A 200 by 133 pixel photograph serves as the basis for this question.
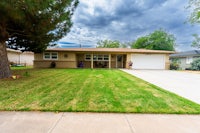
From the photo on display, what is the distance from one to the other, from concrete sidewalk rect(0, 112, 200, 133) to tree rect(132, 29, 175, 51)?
35.8m

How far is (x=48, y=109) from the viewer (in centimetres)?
323

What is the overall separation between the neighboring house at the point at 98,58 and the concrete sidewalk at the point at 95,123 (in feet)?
44.9

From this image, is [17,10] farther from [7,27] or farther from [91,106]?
[91,106]

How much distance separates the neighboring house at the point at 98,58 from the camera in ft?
54.6

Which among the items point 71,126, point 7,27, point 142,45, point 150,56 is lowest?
point 71,126

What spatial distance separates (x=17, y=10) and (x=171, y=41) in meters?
41.5

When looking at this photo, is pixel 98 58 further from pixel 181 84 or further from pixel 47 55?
pixel 181 84

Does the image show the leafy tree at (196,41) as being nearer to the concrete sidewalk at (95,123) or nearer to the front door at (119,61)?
the front door at (119,61)

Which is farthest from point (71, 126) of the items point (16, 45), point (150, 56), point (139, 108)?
point (150, 56)

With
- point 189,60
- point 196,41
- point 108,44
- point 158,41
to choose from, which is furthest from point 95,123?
point 108,44

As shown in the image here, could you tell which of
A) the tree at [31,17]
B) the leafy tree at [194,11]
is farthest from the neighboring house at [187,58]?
the tree at [31,17]

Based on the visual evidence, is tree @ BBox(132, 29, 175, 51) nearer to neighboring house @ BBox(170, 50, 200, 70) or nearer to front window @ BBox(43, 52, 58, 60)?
neighboring house @ BBox(170, 50, 200, 70)

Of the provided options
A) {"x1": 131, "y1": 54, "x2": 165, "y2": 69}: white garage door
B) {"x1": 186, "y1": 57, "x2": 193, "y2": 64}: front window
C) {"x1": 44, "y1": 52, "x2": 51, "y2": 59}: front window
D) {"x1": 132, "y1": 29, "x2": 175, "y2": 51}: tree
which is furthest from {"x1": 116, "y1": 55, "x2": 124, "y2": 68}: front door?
{"x1": 132, "y1": 29, "x2": 175, "y2": 51}: tree

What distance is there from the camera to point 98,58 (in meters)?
18.8
